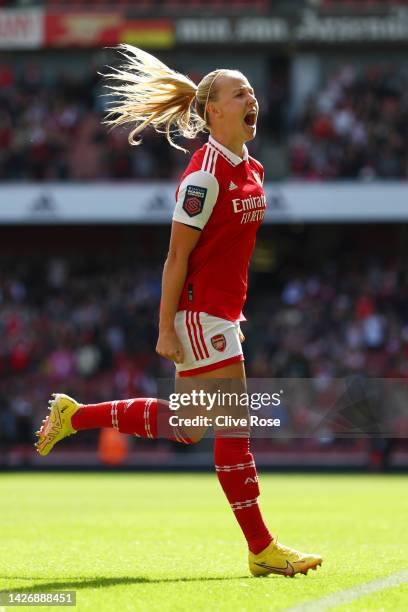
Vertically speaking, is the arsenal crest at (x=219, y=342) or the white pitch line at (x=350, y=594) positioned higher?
the arsenal crest at (x=219, y=342)

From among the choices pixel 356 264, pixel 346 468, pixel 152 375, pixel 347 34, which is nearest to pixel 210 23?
pixel 347 34

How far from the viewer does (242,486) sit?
6.12 m

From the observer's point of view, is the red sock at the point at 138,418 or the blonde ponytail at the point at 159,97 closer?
the red sock at the point at 138,418

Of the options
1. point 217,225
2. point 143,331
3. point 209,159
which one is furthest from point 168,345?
point 143,331

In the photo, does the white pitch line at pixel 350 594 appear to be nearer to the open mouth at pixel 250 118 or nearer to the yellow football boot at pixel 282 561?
the yellow football boot at pixel 282 561

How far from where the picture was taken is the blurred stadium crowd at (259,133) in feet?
86.9

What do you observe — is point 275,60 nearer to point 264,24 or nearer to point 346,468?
point 264,24

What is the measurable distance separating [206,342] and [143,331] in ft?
65.8

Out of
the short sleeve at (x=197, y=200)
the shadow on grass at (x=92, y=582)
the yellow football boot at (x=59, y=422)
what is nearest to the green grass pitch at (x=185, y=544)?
the shadow on grass at (x=92, y=582)

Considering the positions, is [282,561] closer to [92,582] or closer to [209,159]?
[92,582]

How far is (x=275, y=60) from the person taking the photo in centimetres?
2975

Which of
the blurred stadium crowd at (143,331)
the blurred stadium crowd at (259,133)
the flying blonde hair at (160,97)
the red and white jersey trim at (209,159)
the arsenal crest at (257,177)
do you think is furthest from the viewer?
the blurred stadium crowd at (259,133)

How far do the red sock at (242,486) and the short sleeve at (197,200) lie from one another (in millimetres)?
1037

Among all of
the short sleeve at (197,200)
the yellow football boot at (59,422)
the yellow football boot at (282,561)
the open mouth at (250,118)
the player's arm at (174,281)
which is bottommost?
the yellow football boot at (282,561)
